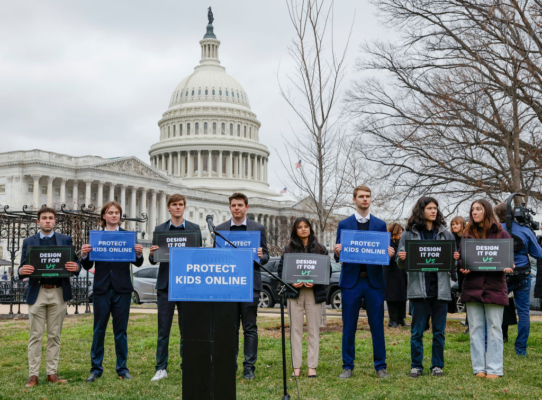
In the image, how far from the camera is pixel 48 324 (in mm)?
8430

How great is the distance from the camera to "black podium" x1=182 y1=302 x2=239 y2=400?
19.7 ft

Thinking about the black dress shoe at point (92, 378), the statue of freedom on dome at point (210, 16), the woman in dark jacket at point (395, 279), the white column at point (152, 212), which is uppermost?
the statue of freedom on dome at point (210, 16)

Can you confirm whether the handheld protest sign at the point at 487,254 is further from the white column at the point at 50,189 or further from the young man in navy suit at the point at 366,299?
the white column at the point at 50,189

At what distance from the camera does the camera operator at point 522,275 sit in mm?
9773

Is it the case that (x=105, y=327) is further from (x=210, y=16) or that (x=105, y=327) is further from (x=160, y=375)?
(x=210, y=16)

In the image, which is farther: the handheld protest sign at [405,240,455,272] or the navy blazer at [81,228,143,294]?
the navy blazer at [81,228,143,294]

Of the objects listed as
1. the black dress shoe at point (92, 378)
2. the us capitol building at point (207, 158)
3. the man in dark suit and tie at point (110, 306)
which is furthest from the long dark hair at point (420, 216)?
the us capitol building at point (207, 158)

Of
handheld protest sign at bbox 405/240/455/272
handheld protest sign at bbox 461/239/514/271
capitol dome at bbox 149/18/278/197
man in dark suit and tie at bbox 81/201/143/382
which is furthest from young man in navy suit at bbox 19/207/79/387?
capitol dome at bbox 149/18/278/197

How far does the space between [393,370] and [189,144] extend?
122195 millimetres

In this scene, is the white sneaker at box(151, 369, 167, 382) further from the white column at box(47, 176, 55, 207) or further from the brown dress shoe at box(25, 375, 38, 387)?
the white column at box(47, 176, 55, 207)

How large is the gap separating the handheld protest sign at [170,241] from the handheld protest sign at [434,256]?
277cm

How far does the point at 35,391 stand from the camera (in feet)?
25.6

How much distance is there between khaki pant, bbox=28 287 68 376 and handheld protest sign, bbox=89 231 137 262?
673 millimetres

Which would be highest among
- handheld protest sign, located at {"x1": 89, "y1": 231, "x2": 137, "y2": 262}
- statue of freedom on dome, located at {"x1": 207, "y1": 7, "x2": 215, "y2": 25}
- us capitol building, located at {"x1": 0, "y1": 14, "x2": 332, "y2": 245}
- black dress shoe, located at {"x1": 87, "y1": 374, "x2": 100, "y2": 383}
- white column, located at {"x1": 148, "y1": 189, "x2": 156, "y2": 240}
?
statue of freedom on dome, located at {"x1": 207, "y1": 7, "x2": 215, "y2": 25}
